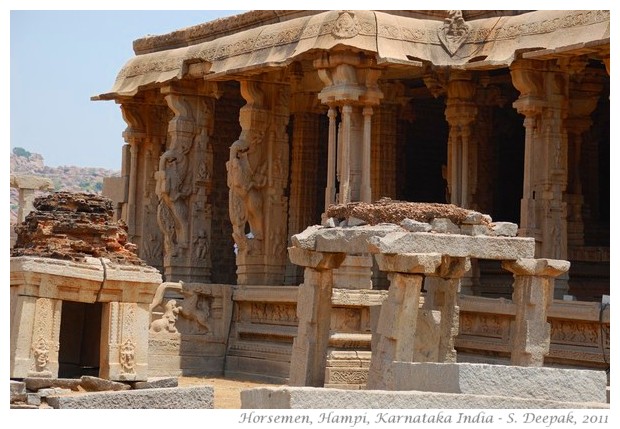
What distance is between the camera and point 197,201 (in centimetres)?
2580

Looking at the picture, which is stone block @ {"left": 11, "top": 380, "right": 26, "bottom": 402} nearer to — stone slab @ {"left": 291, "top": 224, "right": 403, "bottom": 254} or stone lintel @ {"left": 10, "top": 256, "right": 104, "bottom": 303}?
stone lintel @ {"left": 10, "top": 256, "right": 104, "bottom": 303}

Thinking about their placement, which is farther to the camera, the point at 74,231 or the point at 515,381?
the point at 74,231

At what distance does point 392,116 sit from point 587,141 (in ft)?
8.71

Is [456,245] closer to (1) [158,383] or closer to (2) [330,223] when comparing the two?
(2) [330,223]

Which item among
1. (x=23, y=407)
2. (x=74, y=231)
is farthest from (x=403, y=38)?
(x=23, y=407)

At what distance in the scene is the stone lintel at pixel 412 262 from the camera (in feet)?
55.6

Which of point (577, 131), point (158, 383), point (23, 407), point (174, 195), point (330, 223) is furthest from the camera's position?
point (174, 195)

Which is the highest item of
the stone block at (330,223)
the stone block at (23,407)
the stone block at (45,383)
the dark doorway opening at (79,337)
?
the stone block at (330,223)

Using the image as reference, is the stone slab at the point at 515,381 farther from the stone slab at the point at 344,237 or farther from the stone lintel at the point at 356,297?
the stone lintel at the point at 356,297

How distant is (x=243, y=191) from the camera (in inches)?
955

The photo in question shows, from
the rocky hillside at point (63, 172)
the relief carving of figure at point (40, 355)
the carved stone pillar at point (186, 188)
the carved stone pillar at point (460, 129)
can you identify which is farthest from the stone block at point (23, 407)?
the rocky hillside at point (63, 172)

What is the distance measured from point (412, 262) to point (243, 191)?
298 inches

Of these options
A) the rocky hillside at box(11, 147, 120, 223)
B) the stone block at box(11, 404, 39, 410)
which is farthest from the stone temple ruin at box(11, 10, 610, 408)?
the rocky hillside at box(11, 147, 120, 223)

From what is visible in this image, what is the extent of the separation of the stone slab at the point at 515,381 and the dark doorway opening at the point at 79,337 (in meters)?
6.13
